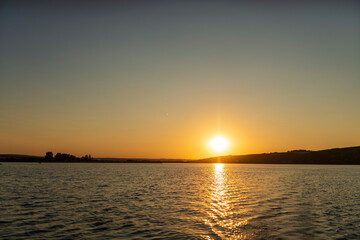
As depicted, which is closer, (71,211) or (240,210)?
(71,211)

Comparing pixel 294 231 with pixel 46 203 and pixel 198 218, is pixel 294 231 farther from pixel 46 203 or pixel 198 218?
pixel 46 203

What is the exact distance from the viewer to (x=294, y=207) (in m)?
37.1

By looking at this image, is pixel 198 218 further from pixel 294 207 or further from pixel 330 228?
pixel 294 207

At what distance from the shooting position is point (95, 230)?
2444 cm

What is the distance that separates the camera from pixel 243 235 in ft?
76.5

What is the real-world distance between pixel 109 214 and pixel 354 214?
28.7 m

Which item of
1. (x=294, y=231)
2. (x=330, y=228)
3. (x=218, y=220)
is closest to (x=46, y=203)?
(x=218, y=220)

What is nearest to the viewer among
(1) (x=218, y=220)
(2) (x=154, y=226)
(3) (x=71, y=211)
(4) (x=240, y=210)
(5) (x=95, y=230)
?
(5) (x=95, y=230)

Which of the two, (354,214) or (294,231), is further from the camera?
(354,214)

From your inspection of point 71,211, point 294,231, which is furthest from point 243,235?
point 71,211

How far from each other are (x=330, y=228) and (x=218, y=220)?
34.9 feet

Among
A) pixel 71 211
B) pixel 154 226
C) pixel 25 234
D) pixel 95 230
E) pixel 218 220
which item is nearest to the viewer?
pixel 25 234

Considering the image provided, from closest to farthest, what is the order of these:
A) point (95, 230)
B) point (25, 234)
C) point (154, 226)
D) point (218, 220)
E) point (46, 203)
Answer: point (25, 234) < point (95, 230) < point (154, 226) < point (218, 220) < point (46, 203)

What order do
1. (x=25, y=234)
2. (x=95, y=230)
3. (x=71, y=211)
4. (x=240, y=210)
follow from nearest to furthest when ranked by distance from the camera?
(x=25, y=234) → (x=95, y=230) → (x=71, y=211) → (x=240, y=210)
